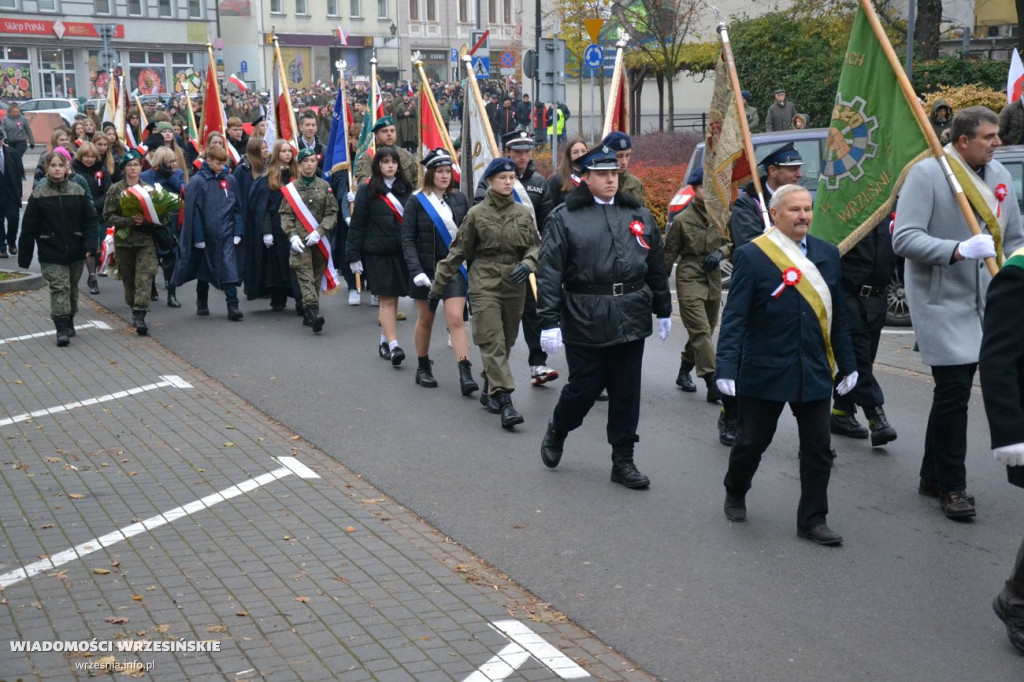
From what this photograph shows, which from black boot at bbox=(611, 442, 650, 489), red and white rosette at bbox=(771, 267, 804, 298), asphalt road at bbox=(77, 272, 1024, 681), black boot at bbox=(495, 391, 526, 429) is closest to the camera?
asphalt road at bbox=(77, 272, 1024, 681)

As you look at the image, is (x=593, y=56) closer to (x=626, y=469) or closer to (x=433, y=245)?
(x=433, y=245)

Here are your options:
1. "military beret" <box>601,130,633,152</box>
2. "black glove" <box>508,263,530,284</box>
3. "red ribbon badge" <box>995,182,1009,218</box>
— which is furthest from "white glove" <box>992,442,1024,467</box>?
"military beret" <box>601,130,633,152</box>

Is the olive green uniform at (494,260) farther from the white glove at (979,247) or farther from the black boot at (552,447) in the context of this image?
the white glove at (979,247)

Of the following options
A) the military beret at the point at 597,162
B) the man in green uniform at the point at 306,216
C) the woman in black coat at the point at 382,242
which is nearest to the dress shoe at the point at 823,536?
the military beret at the point at 597,162

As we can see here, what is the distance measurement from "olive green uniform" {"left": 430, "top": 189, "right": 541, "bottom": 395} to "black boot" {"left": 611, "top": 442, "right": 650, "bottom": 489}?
168 centimetres

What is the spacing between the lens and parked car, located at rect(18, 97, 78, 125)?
1880 inches

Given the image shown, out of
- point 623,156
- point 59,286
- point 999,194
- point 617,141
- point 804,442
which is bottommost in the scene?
point 804,442

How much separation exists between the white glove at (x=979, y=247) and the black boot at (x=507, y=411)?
352 centimetres

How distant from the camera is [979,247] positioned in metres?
6.41

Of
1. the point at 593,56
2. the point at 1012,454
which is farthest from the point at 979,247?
the point at 593,56

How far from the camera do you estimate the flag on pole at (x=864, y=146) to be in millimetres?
7238

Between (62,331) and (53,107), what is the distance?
3923cm

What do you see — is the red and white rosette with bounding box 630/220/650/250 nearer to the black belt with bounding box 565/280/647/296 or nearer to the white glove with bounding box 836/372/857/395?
the black belt with bounding box 565/280/647/296

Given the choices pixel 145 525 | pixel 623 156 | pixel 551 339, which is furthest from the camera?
pixel 623 156
